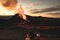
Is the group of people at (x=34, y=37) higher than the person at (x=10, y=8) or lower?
lower

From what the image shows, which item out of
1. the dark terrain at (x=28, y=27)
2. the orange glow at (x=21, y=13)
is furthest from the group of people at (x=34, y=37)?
the orange glow at (x=21, y=13)

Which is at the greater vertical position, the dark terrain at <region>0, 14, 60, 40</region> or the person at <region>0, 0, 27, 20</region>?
the person at <region>0, 0, 27, 20</region>

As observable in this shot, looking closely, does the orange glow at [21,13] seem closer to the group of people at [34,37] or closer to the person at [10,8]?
the person at [10,8]

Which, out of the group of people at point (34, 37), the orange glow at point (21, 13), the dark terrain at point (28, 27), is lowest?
the group of people at point (34, 37)

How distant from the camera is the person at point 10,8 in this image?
3676 millimetres

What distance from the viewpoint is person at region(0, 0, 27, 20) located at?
368cm

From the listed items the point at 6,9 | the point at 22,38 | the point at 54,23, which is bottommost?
the point at 22,38

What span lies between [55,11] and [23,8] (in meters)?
0.60

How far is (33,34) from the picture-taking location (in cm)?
364

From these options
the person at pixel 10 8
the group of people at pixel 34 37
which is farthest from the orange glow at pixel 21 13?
the group of people at pixel 34 37

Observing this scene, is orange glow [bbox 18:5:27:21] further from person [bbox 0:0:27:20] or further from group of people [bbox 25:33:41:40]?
group of people [bbox 25:33:41:40]

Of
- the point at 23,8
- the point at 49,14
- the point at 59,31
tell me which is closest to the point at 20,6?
the point at 23,8

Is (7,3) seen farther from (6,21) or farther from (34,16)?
(34,16)

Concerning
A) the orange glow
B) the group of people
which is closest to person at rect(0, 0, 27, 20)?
the orange glow
